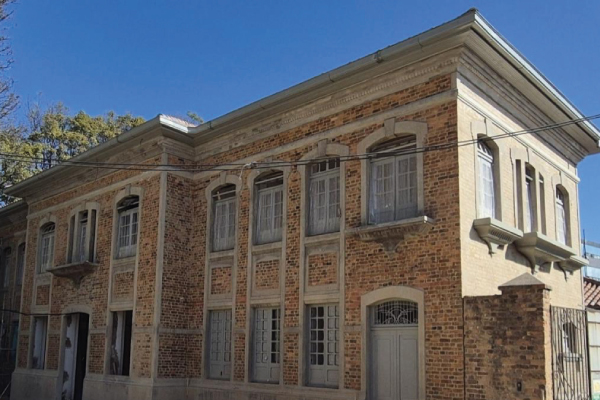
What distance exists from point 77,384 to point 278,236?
31.0 ft

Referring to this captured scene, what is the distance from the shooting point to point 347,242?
13547 millimetres

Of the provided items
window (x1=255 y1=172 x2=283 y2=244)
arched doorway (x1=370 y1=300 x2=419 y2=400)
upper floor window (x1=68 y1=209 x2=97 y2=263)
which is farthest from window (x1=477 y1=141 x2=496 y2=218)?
upper floor window (x1=68 y1=209 x2=97 y2=263)

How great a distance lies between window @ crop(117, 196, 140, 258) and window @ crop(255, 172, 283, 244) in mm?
4157

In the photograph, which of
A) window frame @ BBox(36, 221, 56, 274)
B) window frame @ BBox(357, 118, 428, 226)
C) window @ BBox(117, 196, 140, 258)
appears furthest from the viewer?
window frame @ BBox(36, 221, 56, 274)

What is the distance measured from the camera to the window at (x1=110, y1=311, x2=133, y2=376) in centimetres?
1800

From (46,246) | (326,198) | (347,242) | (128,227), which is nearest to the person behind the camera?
(347,242)

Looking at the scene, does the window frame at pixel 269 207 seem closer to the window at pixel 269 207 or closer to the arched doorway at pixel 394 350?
the window at pixel 269 207

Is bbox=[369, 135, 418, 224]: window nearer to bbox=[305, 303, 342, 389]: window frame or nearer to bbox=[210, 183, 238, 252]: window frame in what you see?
bbox=[305, 303, 342, 389]: window frame

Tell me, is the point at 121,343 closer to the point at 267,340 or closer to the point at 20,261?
the point at 267,340

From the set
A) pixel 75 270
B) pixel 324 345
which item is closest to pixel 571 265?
pixel 324 345

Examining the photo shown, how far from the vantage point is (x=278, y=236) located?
50.9 feet

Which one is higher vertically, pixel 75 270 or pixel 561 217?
pixel 561 217

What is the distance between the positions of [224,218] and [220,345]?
3.26m

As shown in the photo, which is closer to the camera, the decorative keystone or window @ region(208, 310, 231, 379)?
the decorative keystone
